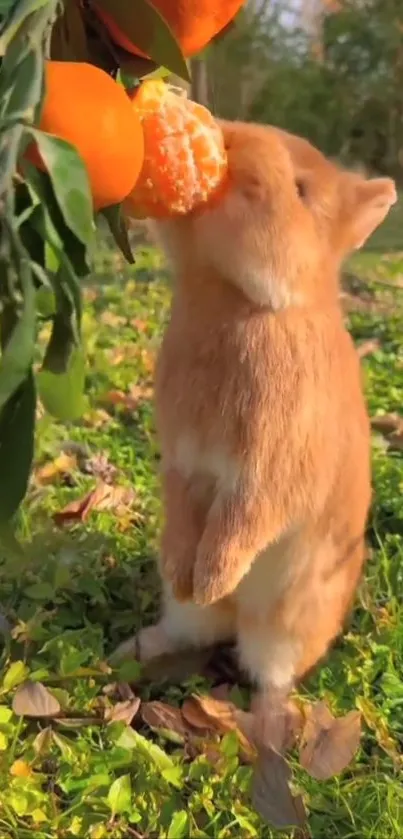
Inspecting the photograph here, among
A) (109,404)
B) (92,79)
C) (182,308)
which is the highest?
(92,79)

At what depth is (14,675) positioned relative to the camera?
3.17 ft

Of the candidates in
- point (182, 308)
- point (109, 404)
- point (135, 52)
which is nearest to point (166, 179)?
point (135, 52)

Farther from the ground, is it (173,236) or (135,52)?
(135,52)

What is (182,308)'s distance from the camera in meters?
0.86

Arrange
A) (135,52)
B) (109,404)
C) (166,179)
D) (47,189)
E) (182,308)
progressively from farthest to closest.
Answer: (109,404)
(182,308)
(166,179)
(135,52)
(47,189)

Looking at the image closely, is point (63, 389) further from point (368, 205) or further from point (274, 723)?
point (274, 723)

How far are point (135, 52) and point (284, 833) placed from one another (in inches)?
25.5

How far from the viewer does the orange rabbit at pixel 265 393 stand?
77cm

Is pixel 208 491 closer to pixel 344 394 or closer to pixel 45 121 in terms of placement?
pixel 344 394

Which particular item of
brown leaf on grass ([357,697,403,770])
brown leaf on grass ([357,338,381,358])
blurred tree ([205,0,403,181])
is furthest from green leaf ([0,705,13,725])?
blurred tree ([205,0,403,181])

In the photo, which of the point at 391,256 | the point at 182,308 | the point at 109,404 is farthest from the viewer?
the point at 391,256

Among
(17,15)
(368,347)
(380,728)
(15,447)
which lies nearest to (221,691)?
(380,728)

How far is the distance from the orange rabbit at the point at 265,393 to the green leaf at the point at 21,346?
0.35 metres

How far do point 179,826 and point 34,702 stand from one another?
0.20 meters
